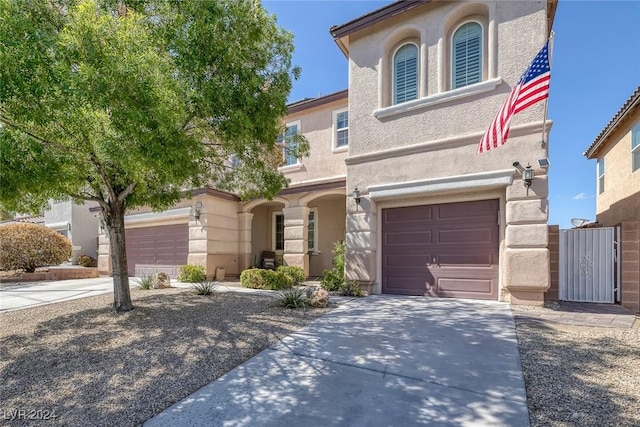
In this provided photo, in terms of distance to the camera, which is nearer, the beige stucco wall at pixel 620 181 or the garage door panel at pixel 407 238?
the garage door panel at pixel 407 238

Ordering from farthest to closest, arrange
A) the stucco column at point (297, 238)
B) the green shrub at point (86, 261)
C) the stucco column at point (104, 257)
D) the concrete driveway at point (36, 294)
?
the green shrub at point (86, 261) < the stucco column at point (104, 257) < the stucco column at point (297, 238) < the concrete driveway at point (36, 294)

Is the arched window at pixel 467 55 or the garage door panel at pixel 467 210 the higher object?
the arched window at pixel 467 55

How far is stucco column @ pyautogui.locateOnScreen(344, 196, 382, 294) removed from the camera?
8938mm

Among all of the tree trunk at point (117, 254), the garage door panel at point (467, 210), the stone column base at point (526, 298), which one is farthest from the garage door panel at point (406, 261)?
the tree trunk at point (117, 254)

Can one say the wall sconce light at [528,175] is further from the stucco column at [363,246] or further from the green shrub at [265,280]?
the green shrub at [265,280]

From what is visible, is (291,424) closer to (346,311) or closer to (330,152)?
(346,311)

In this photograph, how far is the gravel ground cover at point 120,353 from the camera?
132 inches

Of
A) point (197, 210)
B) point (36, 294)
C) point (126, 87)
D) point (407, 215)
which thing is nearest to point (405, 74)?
point (407, 215)

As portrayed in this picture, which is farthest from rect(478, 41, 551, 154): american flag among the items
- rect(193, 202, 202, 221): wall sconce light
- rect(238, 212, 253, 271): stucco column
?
rect(193, 202, 202, 221): wall sconce light

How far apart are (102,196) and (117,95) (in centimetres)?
342

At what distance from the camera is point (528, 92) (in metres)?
6.50

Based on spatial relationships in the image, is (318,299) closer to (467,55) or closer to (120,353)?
Result: (120,353)

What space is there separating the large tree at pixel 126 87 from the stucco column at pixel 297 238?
6157mm

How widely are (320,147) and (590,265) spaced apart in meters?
9.44
